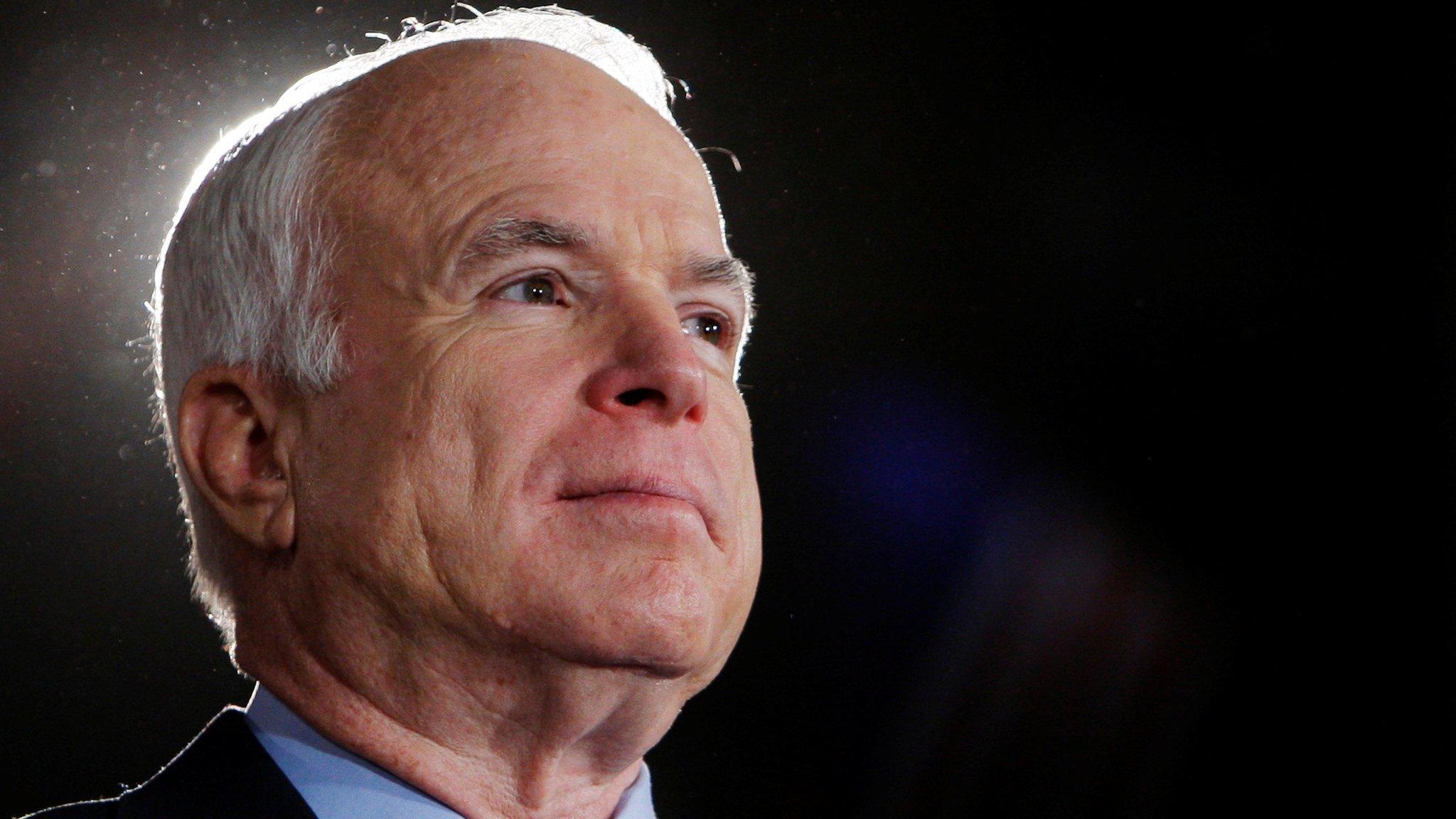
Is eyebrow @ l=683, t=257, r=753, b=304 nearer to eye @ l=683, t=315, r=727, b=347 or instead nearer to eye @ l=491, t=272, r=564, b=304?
eye @ l=683, t=315, r=727, b=347

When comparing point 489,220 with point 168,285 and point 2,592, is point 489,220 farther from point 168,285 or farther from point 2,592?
point 2,592

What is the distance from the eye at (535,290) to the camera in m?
1.31

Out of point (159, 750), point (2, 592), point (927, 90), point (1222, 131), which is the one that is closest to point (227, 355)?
point (2, 592)

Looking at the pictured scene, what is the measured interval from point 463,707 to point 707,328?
0.51m

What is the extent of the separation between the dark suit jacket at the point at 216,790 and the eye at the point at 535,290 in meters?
0.49

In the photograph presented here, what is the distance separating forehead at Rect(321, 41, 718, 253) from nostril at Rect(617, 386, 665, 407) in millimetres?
190

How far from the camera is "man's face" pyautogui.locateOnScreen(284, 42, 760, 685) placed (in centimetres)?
118

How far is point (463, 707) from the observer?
124 cm

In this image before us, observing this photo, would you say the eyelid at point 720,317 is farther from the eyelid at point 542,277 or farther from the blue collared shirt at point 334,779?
the blue collared shirt at point 334,779

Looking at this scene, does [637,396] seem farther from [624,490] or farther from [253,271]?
[253,271]

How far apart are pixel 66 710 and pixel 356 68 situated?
0.96 m

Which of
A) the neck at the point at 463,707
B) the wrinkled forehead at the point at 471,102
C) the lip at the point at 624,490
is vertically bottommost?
the neck at the point at 463,707

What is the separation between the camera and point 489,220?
1296 mm

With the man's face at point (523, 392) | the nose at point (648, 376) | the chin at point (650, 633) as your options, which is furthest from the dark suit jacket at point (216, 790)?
the nose at point (648, 376)
